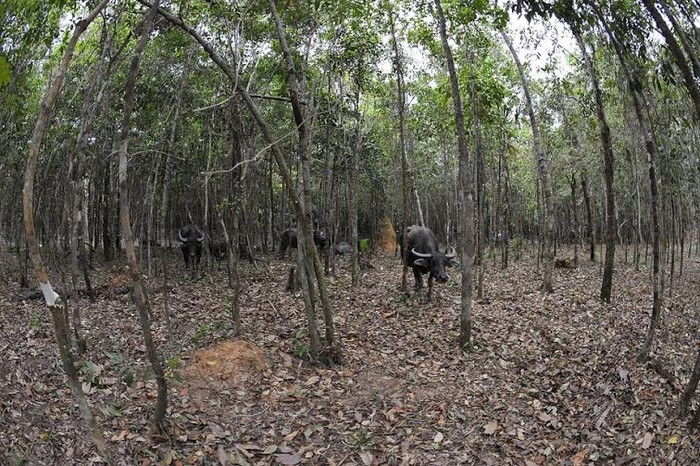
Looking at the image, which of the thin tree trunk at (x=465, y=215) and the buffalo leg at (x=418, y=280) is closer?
the thin tree trunk at (x=465, y=215)

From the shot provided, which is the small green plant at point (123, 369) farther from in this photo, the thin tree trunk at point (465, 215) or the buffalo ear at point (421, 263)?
the buffalo ear at point (421, 263)

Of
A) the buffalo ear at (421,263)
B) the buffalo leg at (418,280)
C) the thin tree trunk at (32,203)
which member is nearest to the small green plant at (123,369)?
the thin tree trunk at (32,203)

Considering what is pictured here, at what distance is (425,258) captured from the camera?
1082 centimetres

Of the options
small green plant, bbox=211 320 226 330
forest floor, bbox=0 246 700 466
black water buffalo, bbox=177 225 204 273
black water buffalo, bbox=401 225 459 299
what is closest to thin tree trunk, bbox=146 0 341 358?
forest floor, bbox=0 246 700 466

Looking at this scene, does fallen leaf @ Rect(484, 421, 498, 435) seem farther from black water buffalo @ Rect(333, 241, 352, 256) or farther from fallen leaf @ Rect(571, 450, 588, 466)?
black water buffalo @ Rect(333, 241, 352, 256)

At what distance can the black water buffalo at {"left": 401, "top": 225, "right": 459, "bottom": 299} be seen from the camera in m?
10.6

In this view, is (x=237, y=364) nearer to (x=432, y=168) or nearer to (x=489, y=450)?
(x=489, y=450)

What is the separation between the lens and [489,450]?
530cm

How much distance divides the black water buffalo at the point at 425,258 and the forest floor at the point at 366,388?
0.84m

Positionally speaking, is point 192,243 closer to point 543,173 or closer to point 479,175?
point 479,175

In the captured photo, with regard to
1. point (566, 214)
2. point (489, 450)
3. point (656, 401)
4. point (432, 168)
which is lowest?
point (489, 450)

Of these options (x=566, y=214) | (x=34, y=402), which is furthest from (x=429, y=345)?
(x=566, y=214)

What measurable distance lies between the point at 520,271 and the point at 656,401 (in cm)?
1110

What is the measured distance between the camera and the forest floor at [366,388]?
5035mm
